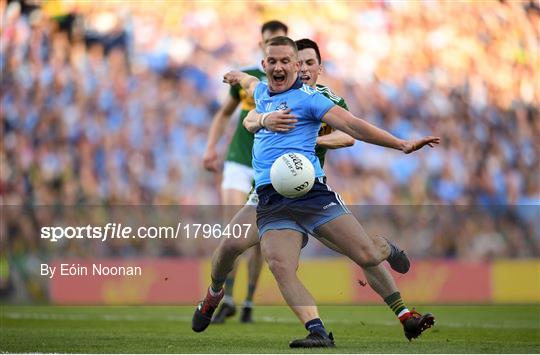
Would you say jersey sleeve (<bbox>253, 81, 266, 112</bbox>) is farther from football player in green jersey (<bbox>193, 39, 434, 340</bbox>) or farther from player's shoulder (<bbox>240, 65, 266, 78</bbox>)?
player's shoulder (<bbox>240, 65, 266, 78</bbox>)

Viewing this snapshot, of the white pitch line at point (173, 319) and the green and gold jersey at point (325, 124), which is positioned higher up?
the green and gold jersey at point (325, 124)

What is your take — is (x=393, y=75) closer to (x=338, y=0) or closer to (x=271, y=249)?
(x=338, y=0)

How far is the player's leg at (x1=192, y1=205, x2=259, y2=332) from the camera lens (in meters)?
7.87

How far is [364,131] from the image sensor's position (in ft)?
22.6

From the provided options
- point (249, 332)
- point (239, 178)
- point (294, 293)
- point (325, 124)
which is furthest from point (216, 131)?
point (294, 293)

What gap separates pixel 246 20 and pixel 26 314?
9237 mm

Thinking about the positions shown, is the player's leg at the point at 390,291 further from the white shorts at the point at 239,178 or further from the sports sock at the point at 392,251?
the white shorts at the point at 239,178

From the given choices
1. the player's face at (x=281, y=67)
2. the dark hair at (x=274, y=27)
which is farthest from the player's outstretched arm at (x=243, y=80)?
the dark hair at (x=274, y=27)

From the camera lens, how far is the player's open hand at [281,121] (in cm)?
700

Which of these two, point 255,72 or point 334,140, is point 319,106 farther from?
point 255,72

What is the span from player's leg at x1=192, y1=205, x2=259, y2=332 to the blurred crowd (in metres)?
8.51

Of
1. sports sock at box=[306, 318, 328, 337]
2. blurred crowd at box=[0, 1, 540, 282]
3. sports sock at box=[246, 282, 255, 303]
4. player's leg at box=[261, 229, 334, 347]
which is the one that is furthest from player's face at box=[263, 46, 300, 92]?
blurred crowd at box=[0, 1, 540, 282]

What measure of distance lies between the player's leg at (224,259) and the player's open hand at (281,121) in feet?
3.67

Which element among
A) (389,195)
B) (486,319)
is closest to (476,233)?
(389,195)
